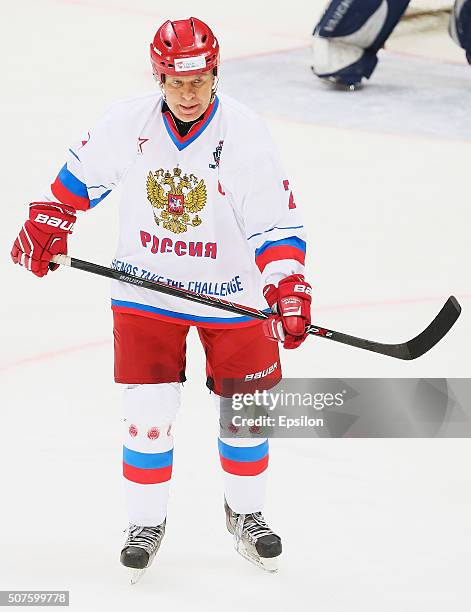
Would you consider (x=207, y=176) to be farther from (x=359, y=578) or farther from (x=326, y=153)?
(x=326, y=153)

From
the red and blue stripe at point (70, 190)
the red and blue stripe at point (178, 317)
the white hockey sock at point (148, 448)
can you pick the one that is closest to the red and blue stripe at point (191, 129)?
the red and blue stripe at point (70, 190)

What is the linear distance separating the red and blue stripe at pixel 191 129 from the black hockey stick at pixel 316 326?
317 mm

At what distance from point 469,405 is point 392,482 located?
0.61 metres

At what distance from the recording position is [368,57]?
22.9 ft

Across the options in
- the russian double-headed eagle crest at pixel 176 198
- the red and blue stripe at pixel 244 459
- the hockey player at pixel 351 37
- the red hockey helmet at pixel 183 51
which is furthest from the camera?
the hockey player at pixel 351 37

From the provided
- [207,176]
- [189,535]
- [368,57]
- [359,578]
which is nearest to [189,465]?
[189,535]

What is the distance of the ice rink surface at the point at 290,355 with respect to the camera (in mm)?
3273

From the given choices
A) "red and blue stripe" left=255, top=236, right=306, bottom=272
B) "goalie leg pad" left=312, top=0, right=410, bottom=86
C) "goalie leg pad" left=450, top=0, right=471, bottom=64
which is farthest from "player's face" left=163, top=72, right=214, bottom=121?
"goalie leg pad" left=450, top=0, right=471, bottom=64

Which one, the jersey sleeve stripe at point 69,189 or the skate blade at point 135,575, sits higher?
the jersey sleeve stripe at point 69,189

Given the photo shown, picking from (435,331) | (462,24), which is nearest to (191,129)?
(435,331)

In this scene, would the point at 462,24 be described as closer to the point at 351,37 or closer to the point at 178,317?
the point at 351,37

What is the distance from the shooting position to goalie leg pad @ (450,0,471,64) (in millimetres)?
7062

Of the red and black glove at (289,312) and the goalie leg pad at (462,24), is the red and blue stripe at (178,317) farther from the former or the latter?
the goalie leg pad at (462,24)

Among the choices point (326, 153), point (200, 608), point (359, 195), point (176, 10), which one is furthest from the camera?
point (176, 10)
